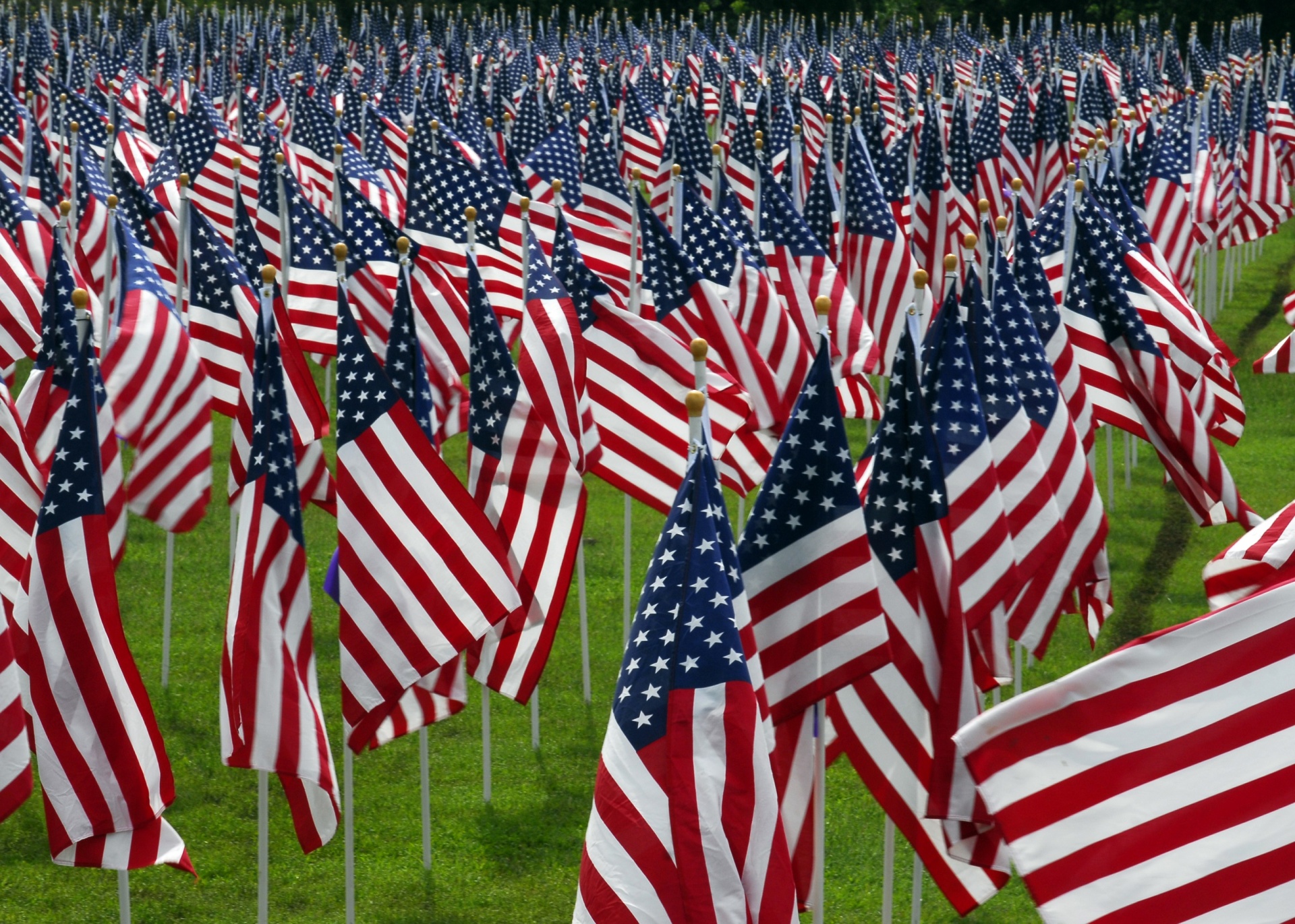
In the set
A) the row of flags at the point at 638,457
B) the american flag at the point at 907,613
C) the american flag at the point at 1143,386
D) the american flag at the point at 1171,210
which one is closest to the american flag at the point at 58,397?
the row of flags at the point at 638,457

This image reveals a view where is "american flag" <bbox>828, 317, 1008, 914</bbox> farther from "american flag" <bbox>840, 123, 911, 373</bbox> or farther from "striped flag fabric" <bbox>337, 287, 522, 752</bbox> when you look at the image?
"american flag" <bbox>840, 123, 911, 373</bbox>

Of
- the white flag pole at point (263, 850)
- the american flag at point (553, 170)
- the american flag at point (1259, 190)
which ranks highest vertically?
the american flag at point (553, 170)

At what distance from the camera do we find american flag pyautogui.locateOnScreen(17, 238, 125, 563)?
9.35 m

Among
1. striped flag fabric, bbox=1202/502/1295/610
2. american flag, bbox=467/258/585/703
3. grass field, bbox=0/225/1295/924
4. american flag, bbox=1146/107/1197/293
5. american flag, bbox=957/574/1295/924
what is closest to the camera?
american flag, bbox=957/574/1295/924

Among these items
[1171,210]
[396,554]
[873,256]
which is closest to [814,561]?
[396,554]

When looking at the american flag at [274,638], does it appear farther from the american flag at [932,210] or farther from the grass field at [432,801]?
the american flag at [932,210]

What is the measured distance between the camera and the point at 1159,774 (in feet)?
17.9

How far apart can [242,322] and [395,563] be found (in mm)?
3827

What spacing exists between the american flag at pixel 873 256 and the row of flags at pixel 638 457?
0.04 meters

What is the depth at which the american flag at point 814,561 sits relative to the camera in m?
6.98

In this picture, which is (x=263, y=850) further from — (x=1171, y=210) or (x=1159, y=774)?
(x=1171, y=210)

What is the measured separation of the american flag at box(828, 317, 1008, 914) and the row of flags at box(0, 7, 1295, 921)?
2 centimetres

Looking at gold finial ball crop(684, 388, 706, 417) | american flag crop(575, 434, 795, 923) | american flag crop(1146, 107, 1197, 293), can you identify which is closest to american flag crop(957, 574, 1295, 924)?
american flag crop(575, 434, 795, 923)

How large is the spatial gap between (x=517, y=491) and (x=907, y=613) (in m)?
3.13
